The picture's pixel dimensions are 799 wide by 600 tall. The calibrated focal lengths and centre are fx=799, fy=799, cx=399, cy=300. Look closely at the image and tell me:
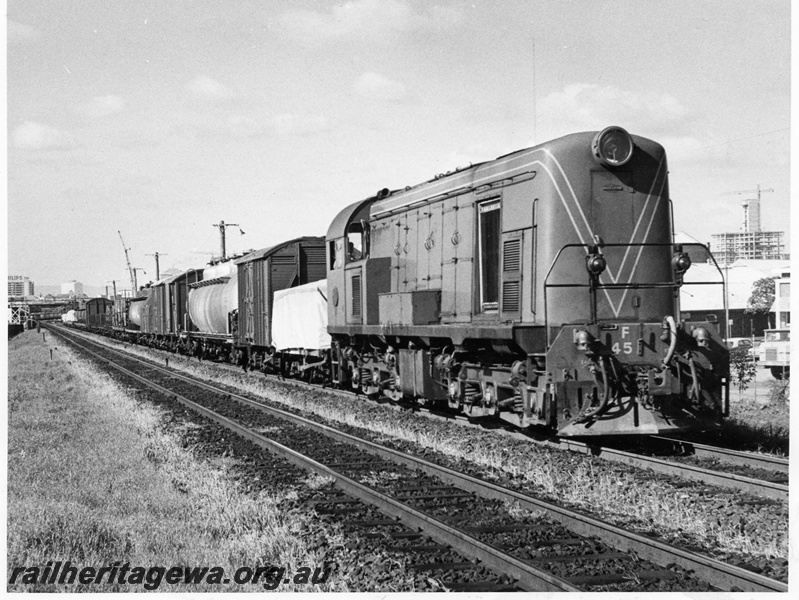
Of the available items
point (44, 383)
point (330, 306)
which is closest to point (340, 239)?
point (330, 306)

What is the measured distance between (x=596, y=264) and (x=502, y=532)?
4.02m

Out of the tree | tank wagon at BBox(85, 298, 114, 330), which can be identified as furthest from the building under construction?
tank wagon at BBox(85, 298, 114, 330)

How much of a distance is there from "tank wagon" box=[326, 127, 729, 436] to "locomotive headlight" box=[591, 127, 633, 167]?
17mm

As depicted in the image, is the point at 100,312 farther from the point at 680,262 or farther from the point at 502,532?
the point at 502,532

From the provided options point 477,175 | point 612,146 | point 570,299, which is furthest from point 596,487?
point 477,175

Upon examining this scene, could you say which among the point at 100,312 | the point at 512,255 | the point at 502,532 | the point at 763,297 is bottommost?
the point at 502,532

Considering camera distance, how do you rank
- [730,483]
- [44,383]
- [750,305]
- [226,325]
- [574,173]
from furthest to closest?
[750,305]
[226,325]
[44,383]
[574,173]
[730,483]

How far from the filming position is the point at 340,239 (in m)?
16.2

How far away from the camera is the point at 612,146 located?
32.4 ft

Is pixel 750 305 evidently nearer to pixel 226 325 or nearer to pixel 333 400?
pixel 226 325

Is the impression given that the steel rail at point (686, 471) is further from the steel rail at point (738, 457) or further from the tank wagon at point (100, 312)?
the tank wagon at point (100, 312)

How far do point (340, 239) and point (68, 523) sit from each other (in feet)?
31.4

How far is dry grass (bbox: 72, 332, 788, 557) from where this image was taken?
6457mm

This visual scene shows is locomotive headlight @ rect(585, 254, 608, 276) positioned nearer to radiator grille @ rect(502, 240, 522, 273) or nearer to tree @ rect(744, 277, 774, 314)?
radiator grille @ rect(502, 240, 522, 273)
